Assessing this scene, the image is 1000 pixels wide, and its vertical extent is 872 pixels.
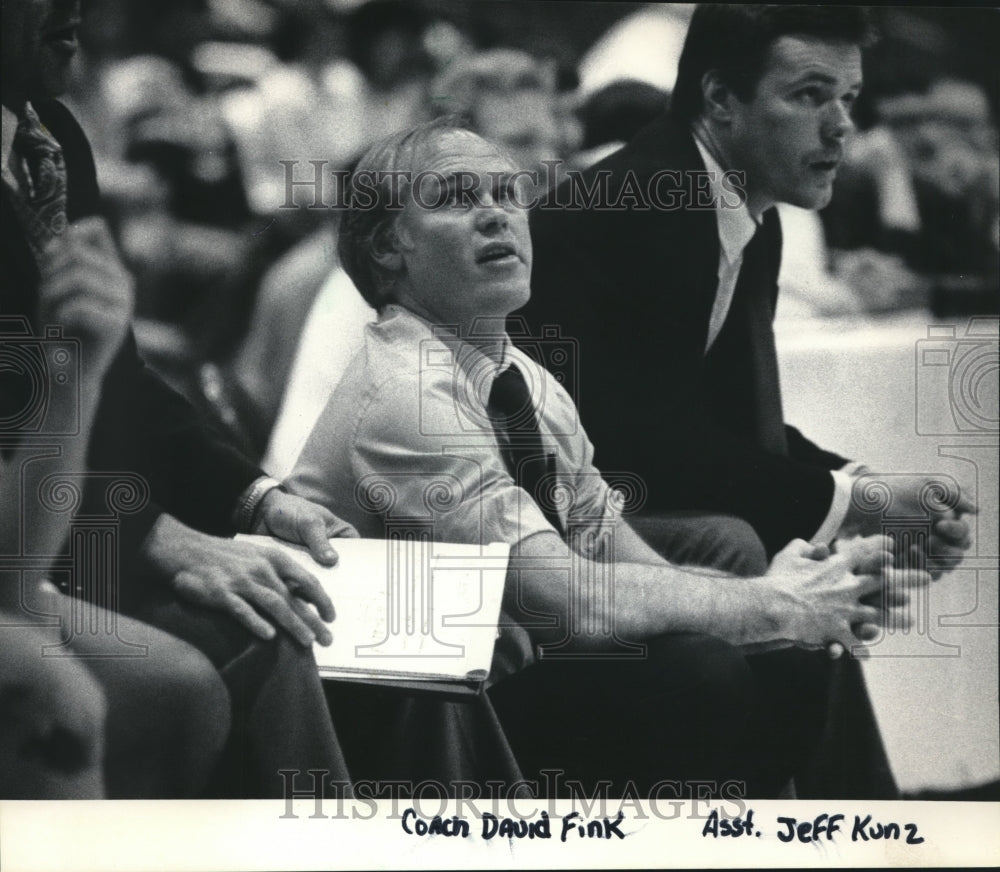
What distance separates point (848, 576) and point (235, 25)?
238 cm

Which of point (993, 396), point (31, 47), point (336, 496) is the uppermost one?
point (31, 47)

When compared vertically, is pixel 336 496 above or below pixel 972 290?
below

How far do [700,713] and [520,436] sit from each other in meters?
0.95

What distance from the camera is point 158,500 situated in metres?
3.80

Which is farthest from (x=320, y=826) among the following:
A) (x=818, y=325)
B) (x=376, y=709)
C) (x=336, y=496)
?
(x=818, y=325)

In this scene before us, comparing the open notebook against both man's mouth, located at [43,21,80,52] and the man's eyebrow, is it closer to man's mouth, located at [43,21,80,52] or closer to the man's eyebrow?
man's mouth, located at [43,21,80,52]

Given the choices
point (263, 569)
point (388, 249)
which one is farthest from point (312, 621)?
point (388, 249)

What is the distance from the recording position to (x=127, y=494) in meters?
3.80

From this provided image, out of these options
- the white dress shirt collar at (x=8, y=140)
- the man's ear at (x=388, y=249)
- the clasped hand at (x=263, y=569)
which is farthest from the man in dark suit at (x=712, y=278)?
the white dress shirt collar at (x=8, y=140)

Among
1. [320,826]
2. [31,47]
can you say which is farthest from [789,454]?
[31,47]

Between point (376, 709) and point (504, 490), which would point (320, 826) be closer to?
point (376, 709)

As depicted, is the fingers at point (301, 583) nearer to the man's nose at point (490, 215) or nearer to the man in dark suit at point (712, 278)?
the man in dark suit at point (712, 278)

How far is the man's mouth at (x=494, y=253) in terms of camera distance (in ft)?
12.6

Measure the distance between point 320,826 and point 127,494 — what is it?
1090 millimetres
